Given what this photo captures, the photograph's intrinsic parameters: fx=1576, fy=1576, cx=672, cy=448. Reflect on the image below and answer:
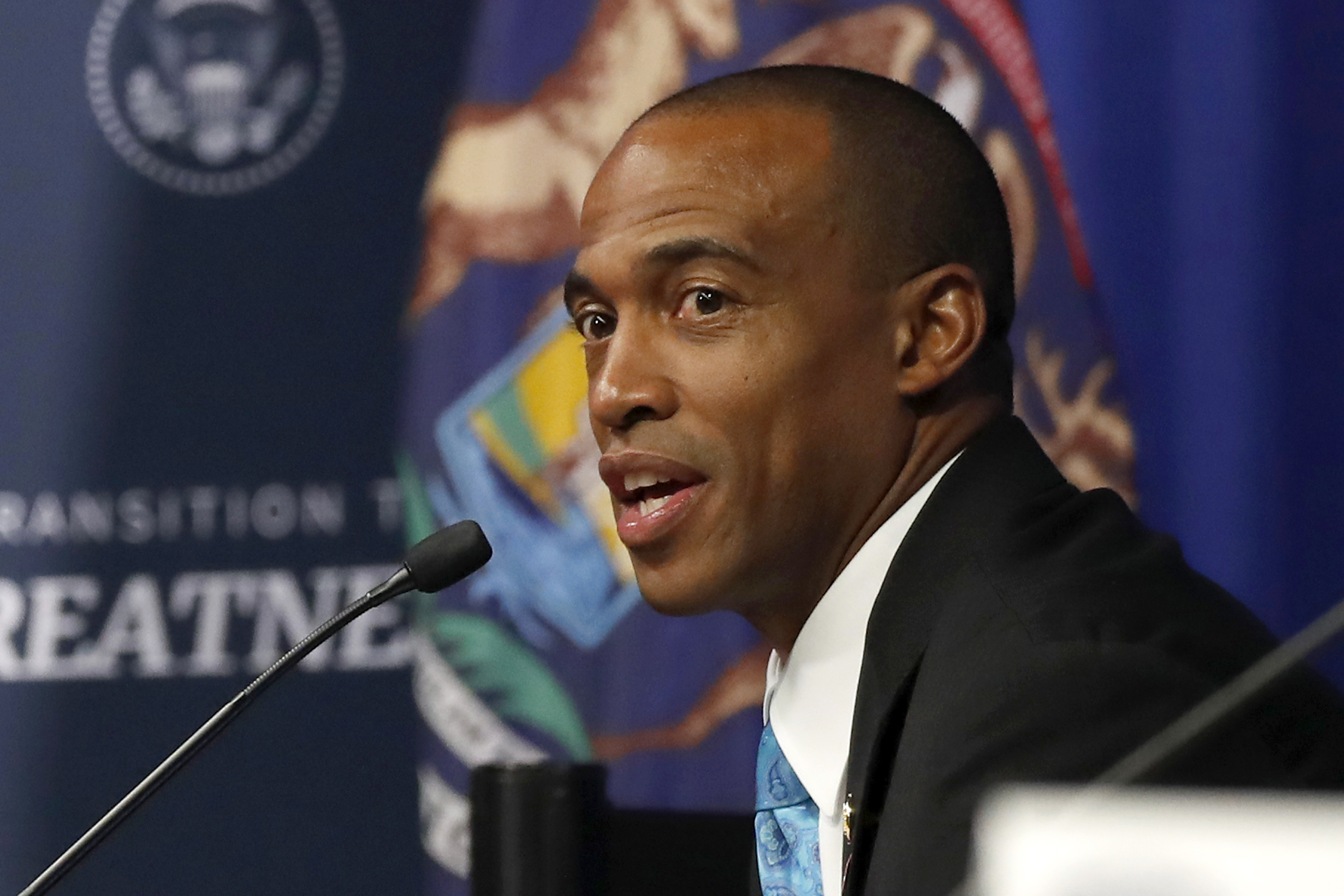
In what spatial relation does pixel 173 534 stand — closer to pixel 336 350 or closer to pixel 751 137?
pixel 336 350

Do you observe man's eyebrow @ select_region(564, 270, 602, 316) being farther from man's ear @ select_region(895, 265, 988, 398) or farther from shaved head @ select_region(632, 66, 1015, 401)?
man's ear @ select_region(895, 265, 988, 398)

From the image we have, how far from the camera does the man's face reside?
55.5 inches

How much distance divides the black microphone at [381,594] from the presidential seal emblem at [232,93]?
2.76 ft

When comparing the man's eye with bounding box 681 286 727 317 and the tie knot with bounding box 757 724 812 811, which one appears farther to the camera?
the man's eye with bounding box 681 286 727 317

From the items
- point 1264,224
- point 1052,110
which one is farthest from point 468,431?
point 1264,224

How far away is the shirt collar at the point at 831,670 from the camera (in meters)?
1.30

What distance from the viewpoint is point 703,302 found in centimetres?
145

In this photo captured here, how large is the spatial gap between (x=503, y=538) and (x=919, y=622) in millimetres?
859

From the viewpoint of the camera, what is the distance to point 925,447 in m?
1.44

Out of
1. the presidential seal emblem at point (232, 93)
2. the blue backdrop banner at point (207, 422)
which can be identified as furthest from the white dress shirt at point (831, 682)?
the presidential seal emblem at point (232, 93)

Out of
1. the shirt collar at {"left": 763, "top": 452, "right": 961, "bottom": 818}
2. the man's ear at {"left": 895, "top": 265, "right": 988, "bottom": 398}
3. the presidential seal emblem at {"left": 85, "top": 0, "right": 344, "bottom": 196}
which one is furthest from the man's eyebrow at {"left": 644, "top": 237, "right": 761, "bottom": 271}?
the presidential seal emblem at {"left": 85, "top": 0, "right": 344, "bottom": 196}

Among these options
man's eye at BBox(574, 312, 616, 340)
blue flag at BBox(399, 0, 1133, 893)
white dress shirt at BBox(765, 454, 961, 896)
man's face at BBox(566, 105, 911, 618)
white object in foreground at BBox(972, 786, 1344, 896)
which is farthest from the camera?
blue flag at BBox(399, 0, 1133, 893)

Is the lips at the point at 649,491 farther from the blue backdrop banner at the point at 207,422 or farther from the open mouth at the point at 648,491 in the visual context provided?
the blue backdrop banner at the point at 207,422

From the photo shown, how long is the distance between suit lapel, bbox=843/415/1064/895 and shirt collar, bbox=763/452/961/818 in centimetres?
4
